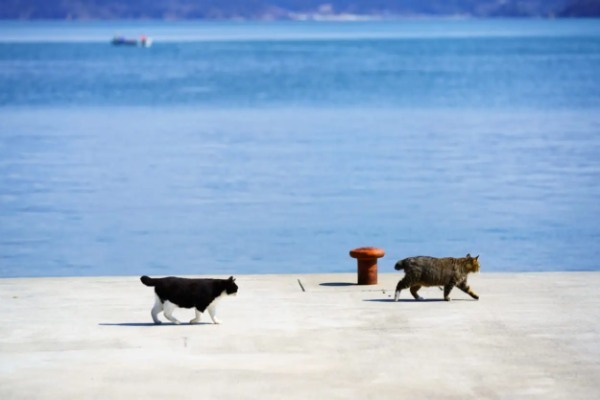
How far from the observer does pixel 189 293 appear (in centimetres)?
1227

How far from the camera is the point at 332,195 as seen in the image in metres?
34.8

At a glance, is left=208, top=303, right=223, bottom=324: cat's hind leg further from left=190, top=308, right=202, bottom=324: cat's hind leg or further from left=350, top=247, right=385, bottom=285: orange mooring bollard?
left=350, top=247, right=385, bottom=285: orange mooring bollard

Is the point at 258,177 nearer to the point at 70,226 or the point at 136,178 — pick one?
the point at 136,178

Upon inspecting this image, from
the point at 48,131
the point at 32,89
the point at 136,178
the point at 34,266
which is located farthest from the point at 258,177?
A: the point at 32,89

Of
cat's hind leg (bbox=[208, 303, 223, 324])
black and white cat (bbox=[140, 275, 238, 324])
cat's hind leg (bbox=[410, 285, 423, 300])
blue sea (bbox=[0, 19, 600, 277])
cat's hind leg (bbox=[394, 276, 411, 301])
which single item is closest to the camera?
black and white cat (bbox=[140, 275, 238, 324])

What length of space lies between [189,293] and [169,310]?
0.26 meters

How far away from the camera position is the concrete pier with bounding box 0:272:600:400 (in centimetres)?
1022

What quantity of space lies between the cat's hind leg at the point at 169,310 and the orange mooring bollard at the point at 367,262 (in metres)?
2.51

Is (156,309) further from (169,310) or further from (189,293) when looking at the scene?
(189,293)

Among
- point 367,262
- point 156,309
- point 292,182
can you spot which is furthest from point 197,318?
point 292,182

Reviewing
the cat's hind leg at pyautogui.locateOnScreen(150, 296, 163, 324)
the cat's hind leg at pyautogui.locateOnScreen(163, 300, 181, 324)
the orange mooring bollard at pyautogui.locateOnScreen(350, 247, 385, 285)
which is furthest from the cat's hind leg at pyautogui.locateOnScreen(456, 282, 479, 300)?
the cat's hind leg at pyautogui.locateOnScreen(150, 296, 163, 324)

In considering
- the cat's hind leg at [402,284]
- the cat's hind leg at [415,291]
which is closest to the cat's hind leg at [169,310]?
the cat's hind leg at [402,284]

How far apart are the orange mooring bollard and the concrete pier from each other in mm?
139

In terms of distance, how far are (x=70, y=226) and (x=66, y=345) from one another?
18.8 m
